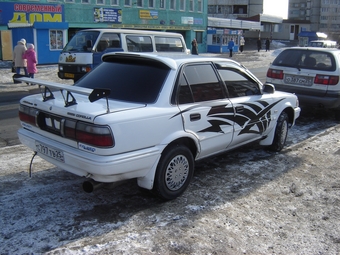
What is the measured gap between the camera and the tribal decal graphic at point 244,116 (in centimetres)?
479

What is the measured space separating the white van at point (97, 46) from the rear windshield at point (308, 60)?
5.47 meters

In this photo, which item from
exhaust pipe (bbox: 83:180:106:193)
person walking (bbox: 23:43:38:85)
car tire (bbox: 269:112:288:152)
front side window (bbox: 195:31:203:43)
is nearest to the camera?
exhaust pipe (bbox: 83:180:106:193)

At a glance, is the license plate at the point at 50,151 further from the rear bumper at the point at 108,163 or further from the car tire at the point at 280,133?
the car tire at the point at 280,133

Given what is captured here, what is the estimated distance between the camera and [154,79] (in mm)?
4406

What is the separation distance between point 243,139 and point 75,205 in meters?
2.53

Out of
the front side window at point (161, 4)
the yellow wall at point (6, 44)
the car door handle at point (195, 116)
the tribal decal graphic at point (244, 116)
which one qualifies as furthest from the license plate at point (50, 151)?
the front side window at point (161, 4)

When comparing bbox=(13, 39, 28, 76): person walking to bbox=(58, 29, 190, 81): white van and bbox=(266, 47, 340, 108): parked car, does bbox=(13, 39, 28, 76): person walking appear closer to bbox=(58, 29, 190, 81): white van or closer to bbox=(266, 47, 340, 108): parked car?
bbox=(58, 29, 190, 81): white van

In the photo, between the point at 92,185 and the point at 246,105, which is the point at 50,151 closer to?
the point at 92,185

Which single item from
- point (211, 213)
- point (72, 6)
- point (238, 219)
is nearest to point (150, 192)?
point (211, 213)

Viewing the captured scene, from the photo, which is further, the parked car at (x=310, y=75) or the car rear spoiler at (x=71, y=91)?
the parked car at (x=310, y=75)

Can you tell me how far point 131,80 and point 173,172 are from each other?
46.6 inches

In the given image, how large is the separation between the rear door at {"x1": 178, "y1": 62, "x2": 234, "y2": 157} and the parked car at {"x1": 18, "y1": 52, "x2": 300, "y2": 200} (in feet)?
0.04

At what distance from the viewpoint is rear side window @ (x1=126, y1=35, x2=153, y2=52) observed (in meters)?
13.2

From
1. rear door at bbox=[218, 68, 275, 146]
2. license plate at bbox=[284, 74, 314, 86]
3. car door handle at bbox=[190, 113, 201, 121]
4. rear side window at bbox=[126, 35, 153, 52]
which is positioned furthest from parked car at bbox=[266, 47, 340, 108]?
rear side window at bbox=[126, 35, 153, 52]
